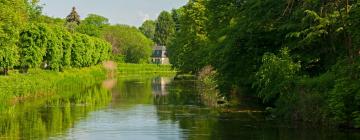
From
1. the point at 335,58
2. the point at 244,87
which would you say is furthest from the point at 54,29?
the point at 335,58

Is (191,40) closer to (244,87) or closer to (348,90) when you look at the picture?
(244,87)

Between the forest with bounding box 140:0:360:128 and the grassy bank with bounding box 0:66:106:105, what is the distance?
15903 millimetres

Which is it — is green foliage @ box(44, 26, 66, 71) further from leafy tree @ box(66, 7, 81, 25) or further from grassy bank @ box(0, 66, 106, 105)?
leafy tree @ box(66, 7, 81, 25)

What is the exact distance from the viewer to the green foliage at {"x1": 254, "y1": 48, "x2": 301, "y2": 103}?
116 feet

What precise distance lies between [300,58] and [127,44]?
129883 millimetres

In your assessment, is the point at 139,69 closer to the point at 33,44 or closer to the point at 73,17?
the point at 73,17

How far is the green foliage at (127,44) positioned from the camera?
539 ft

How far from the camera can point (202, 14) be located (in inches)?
3492

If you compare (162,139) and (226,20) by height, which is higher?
(226,20)

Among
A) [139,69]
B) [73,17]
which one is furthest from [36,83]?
[73,17]

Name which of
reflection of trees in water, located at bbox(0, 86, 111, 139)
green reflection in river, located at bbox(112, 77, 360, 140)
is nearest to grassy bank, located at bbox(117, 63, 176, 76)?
reflection of trees in water, located at bbox(0, 86, 111, 139)

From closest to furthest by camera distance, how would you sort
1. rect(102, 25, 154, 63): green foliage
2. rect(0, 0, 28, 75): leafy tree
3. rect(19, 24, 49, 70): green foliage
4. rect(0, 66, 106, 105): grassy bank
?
rect(0, 66, 106, 105): grassy bank → rect(0, 0, 28, 75): leafy tree → rect(19, 24, 49, 70): green foliage → rect(102, 25, 154, 63): green foliage

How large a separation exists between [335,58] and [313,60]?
1658mm

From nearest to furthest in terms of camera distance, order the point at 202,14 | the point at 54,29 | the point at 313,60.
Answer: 1. the point at 313,60
2. the point at 54,29
3. the point at 202,14
